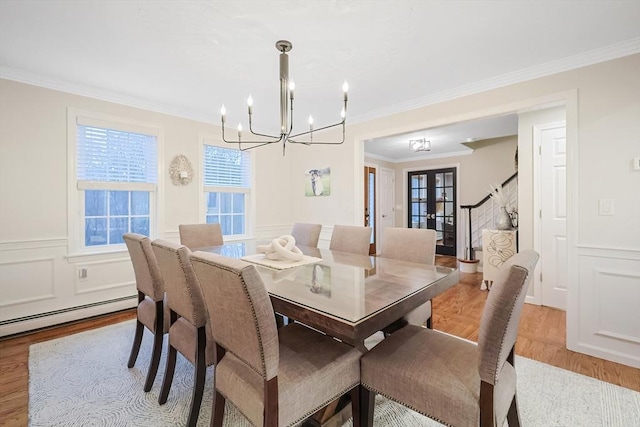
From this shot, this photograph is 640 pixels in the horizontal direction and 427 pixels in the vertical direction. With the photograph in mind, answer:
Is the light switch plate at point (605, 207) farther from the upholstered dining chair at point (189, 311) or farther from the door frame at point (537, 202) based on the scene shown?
the upholstered dining chair at point (189, 311)

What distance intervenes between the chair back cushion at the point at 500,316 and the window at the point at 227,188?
145 inches

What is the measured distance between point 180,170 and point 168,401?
2662 millimetres

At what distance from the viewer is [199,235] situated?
305 cm

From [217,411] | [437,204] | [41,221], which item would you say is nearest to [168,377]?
[217,411]

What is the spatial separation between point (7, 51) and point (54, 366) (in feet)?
8.09

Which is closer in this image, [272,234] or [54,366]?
[54,366]

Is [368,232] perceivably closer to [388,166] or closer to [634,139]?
[634,139]

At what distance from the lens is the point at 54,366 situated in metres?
2.18

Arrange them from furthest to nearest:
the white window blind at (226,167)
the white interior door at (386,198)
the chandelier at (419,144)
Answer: the white interior door at (386,198), the chandelier at (419,144), the white window blind at (226,167)

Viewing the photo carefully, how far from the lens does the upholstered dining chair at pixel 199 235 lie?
116 inches

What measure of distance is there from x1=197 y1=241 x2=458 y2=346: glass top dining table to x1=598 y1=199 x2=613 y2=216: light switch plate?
1514mm

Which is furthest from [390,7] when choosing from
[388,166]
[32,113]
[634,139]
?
[388,166]

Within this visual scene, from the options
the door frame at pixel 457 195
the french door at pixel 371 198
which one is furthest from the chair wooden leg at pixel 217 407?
the door frame at pixel 457 195

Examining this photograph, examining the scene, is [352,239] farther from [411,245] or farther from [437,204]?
[437,204]
